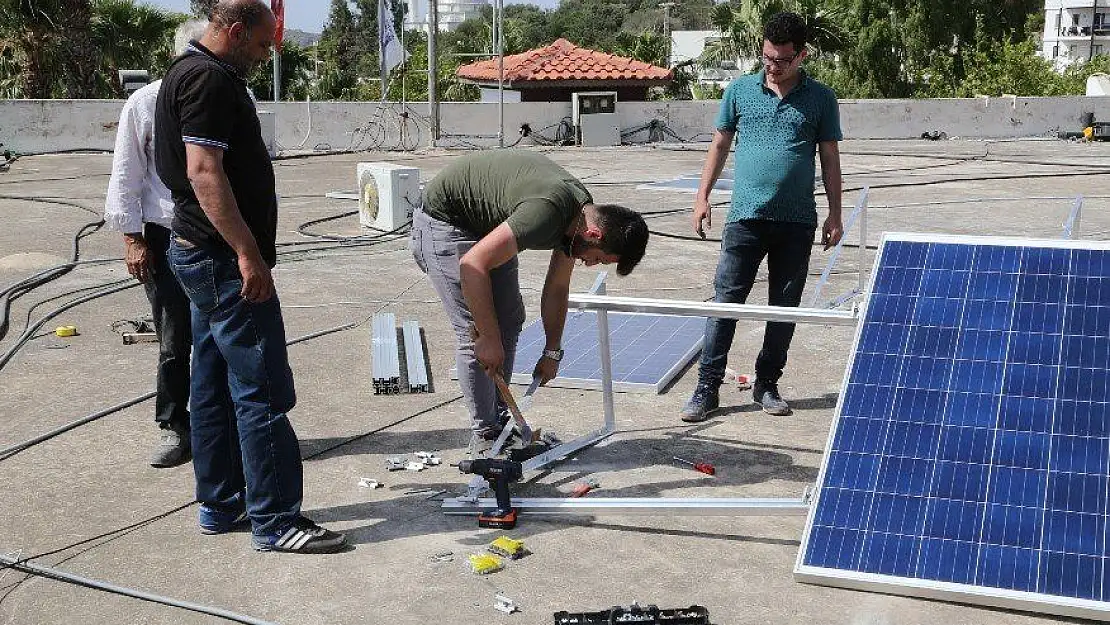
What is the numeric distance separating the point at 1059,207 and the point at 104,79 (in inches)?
904

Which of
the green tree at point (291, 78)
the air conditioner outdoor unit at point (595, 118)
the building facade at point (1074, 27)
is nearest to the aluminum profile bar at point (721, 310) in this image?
the air conditioner outdoor unit at point (595, 118)

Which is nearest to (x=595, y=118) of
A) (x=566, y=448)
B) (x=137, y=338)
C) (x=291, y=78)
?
(x=291, y=78)

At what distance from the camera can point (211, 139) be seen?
399 cm

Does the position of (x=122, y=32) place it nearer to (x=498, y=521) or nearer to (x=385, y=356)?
(x=385, y=356)

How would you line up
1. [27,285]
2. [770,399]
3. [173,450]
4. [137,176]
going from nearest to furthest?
[137,176] < [173,450] < [770,399] < [27,285]

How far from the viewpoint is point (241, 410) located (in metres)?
4.32

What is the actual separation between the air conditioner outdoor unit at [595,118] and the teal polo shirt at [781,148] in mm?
21654

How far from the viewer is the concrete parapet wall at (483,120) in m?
23.8

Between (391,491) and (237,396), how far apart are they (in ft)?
3.29

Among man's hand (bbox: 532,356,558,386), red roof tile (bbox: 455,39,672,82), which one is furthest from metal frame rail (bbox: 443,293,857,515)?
red roof tile (bbox: 455,39,672,82)

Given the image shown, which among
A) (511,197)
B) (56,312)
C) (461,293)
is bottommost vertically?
(56,312)

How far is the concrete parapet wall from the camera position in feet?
78.0

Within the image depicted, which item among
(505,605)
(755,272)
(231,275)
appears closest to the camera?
(505,605)

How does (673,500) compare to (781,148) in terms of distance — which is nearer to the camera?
(673,500)
